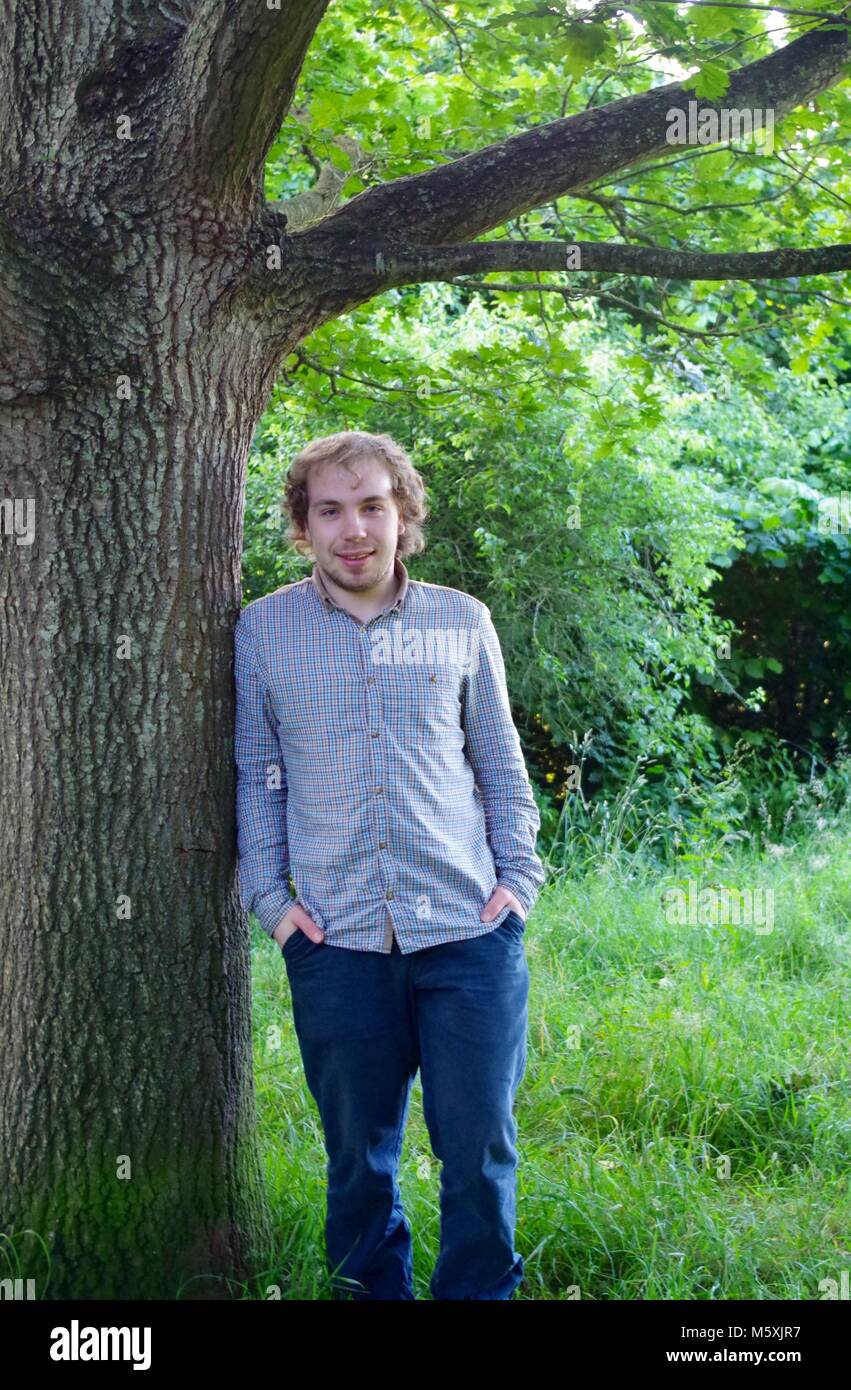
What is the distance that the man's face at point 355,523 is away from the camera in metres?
3.05

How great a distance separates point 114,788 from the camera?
9.82 ft

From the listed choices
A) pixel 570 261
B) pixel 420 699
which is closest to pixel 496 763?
pixel 420 699

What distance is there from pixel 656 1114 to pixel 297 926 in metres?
1.76

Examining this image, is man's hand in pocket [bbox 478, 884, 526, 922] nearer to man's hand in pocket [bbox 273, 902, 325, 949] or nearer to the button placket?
the button placket

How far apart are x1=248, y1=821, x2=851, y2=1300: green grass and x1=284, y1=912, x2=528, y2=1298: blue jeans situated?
33 centimetres

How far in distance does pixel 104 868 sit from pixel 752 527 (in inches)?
284

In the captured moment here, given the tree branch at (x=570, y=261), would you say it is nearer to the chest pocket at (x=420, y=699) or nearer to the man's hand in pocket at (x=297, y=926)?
the chest pocket at (x=420, y=699)

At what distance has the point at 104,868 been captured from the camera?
2.99m

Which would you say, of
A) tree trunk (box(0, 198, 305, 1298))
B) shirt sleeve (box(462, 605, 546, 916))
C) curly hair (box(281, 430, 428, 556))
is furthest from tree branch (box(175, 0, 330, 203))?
shirt sleeve (box(462, 605, 546, 916))

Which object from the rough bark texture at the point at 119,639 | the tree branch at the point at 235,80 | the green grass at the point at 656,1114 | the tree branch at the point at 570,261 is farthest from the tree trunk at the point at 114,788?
the green grass at the point at 656,1114

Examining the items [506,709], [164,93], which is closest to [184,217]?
[164,93]

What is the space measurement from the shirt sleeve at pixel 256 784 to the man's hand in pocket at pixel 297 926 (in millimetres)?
62

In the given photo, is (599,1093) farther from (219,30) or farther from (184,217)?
(219,30)

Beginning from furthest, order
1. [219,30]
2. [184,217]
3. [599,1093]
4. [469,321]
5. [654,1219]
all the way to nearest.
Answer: [469,321], [599,1093], [654,1219], [184,217], [219,30]
